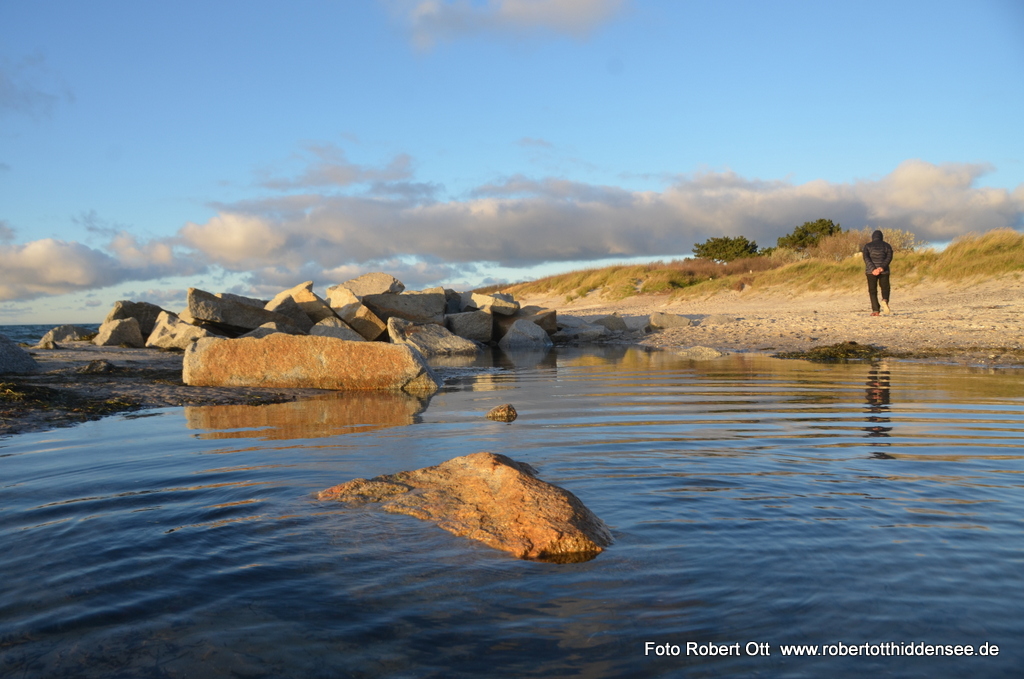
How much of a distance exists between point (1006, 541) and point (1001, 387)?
20.1 feet

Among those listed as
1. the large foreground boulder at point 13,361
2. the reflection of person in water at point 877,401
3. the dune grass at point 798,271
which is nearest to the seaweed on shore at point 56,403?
the large foreground boulder at point 13,361

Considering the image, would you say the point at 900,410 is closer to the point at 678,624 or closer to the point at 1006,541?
the point at 1006,541

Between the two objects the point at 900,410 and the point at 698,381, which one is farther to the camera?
the point at 698,381

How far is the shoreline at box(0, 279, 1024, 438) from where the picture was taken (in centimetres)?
699

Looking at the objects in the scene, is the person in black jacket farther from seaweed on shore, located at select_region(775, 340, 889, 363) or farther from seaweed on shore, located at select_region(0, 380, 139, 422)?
seaweed on shore, located at select_region(0, 380, 139, 422)

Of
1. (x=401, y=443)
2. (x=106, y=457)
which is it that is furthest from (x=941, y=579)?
(x=106, y=457)

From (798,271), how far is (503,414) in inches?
844

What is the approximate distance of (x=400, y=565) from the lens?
2.64 metres

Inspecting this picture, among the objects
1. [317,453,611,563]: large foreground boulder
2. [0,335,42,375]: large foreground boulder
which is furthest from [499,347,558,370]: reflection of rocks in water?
[317,453,611,563]: large foreground boulder

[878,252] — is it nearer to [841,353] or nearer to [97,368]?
[841,353]

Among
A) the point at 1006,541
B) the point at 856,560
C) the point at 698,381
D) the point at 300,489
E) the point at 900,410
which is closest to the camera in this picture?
the point at 856,560

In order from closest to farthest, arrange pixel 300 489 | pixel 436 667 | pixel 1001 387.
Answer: pixel 436 667 < pixel 300 489 < pixel 1001 387

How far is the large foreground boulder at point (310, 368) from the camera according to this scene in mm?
8469

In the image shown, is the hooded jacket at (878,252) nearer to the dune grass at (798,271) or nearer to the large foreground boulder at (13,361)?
the dune grass at (798,271)
